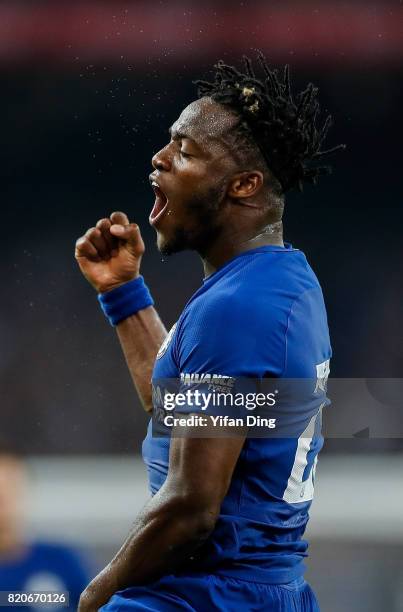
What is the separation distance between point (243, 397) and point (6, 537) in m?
2.32

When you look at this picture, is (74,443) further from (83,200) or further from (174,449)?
(174,449)

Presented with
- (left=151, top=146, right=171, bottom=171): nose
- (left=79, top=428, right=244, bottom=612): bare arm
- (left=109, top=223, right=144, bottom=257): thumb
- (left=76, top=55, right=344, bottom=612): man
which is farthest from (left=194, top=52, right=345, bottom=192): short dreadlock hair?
(left=79, top=428, right=244, bottom=612): bare arm

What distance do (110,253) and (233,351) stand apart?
32.0 inches

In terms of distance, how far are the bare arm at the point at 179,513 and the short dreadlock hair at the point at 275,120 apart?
57cm

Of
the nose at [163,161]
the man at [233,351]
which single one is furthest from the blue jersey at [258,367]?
the nose at [163,161]

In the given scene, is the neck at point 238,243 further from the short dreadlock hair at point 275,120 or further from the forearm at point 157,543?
the forearm at point 157,543

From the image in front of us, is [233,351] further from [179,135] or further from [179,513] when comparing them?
[179,135]

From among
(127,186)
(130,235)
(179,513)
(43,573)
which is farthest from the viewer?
(127,186)

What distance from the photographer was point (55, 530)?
13.6 ft

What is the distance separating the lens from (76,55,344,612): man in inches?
58.7

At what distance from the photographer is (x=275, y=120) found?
1765mm

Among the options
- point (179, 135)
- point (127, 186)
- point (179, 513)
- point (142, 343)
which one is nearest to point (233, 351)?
point (179, 513)

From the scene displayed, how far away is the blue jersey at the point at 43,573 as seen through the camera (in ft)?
→ 9.43

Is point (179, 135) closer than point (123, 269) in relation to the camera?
Yes
